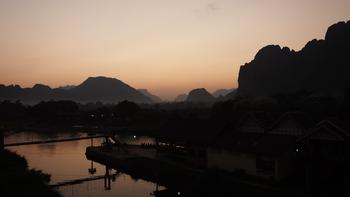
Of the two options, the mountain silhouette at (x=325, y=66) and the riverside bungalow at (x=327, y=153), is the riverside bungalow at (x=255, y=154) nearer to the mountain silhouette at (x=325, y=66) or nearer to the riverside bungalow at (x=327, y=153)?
Result: the riverside bungalow at (x=327, y=153)

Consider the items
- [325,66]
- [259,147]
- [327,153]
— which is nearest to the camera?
[327,153]

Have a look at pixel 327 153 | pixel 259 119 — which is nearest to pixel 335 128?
pixel 327 153

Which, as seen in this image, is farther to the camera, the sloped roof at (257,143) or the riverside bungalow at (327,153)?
the sloped roof at (257,143)

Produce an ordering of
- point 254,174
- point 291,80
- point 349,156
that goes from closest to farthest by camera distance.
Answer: point 349,156, point 254,174, point 291,80

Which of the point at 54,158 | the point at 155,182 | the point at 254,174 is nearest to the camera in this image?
the point at 254,174

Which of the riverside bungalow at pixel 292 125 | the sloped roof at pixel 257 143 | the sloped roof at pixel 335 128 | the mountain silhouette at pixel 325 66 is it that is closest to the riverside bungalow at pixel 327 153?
the sloped roof at pixel 335 128

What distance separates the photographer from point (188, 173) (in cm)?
3472

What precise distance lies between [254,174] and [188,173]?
19.6 ft

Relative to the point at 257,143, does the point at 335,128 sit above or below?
above

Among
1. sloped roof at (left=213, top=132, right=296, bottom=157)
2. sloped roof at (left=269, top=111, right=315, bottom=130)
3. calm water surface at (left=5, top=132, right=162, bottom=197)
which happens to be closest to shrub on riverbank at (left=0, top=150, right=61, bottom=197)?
calm water surface at (left=5, top=132, right=162, bottom=197)

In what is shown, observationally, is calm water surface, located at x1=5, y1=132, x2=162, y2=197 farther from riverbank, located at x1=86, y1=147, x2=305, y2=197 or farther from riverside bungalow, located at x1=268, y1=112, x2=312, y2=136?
riverside bungalow, located at x1=268, y1=112, x2=312, y2=136

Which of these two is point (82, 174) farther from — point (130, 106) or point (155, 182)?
point (130, 106)

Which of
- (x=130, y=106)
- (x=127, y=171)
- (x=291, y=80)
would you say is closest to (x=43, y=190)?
(x=127, y=171)

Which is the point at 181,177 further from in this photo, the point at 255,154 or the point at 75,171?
the point at 75,171
